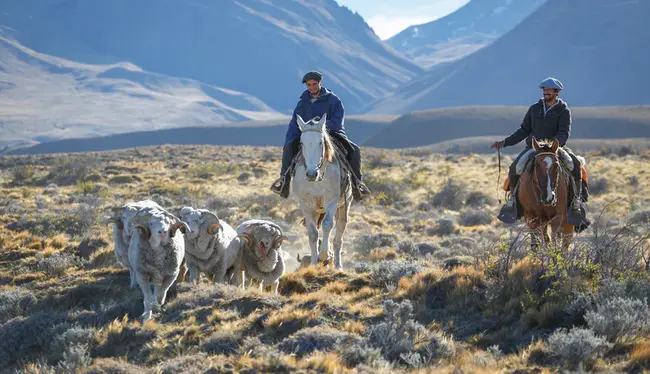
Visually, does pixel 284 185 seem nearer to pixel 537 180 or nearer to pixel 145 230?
pixel 145 230

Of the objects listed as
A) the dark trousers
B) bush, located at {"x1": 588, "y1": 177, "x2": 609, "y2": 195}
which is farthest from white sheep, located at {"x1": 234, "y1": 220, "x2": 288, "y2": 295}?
bush, located at {"x1": 588, "y1": 177, "x2": 609, "y2": 195}

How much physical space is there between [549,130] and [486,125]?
132 m

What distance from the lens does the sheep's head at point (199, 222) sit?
9383 mm

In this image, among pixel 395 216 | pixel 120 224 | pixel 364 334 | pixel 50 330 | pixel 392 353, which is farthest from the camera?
pixel 395 216

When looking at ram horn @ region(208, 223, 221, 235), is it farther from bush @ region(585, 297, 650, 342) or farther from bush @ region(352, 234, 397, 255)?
bush @ region(352, 234, 397, 255)

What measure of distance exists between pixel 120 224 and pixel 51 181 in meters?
23.4

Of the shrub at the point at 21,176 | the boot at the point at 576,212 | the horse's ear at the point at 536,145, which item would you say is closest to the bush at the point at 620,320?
the boot at the point at 576,212

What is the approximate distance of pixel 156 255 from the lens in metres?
8.44

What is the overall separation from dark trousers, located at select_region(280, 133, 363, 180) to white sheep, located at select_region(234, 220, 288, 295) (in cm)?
107

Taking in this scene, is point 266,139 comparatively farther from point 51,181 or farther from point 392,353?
point 392,353

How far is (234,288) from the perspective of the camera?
28.6 feet

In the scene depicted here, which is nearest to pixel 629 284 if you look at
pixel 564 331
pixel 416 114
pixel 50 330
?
pixel 564 331

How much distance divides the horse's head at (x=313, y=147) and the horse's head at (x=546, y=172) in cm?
318

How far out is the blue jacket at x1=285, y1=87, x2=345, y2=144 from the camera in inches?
418
